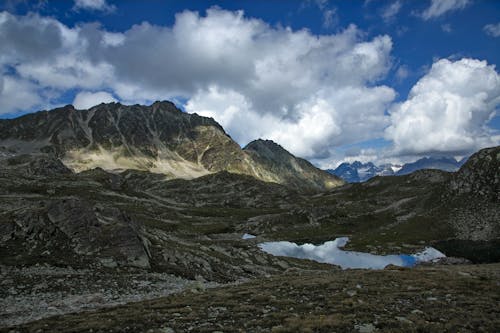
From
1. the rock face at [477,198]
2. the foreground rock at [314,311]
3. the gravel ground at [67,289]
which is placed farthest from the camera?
the rock face at [477,198]

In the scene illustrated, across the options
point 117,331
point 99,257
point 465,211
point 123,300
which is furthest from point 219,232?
point 117,331

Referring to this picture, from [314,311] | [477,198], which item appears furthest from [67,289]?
[477,198]

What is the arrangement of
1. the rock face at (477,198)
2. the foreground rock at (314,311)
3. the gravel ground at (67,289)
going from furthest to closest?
the rock face at (477,198) < the gravel ground at (67,289) < the foreground rock at (314,311)

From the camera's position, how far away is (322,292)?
1139 inches

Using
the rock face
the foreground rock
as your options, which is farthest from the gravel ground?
the rock face

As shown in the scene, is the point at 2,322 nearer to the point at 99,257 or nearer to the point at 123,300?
the point at 123,300

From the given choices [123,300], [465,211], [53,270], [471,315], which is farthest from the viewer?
[465,211]

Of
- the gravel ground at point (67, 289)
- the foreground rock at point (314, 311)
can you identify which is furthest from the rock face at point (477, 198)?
the gravel ground at point (67, 289)

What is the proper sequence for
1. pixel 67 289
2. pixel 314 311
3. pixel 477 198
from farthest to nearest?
pixel 477 198
pixel 67 289
pixel 314 311

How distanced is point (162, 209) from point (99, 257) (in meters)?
140

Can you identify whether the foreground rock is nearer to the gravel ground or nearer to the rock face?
the gravel ground

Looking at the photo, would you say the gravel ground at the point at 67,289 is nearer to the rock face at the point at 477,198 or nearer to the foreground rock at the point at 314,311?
the foreground rock at the point at 314,311

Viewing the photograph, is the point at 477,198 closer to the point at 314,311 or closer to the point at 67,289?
the point at 314,311

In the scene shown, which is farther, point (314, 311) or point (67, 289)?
point (67, 289)
